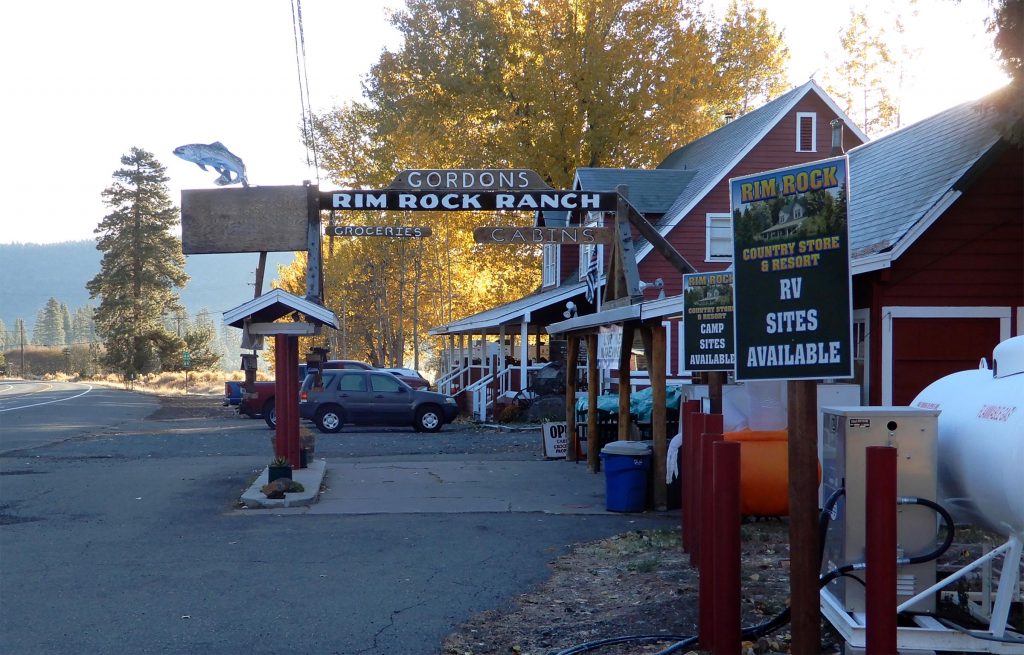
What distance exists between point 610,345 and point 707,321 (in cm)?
300

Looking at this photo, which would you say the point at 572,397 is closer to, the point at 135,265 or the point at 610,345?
the point at 610,345

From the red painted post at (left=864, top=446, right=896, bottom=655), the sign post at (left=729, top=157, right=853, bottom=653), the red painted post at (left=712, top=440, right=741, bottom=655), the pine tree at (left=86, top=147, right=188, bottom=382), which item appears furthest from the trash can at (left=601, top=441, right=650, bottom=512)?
the pine tree at (left=86, top=147, right=188, bottom=382)

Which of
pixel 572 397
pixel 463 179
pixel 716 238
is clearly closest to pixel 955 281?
pixel 463 179

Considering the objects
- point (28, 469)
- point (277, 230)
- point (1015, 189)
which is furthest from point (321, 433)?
point (1015, 189)

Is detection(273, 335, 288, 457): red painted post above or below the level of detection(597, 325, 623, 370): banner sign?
below

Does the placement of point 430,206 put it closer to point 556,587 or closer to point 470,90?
point 556,587

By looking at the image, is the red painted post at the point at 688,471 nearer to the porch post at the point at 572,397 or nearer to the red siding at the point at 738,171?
the porch post at the point at 572,397

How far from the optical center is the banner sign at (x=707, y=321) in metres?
12.5

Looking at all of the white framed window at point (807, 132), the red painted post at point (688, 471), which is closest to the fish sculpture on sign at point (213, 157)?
the red painted post at point (688, 471)

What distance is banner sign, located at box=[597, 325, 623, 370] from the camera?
50.2ft

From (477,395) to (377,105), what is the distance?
1539cm

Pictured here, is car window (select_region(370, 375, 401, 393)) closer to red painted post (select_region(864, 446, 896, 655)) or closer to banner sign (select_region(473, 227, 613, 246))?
banner sign (select_region(473, 227, 613, 246))

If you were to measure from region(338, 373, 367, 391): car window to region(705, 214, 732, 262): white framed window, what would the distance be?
31.2 ft

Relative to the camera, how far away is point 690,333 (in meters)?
13.0
